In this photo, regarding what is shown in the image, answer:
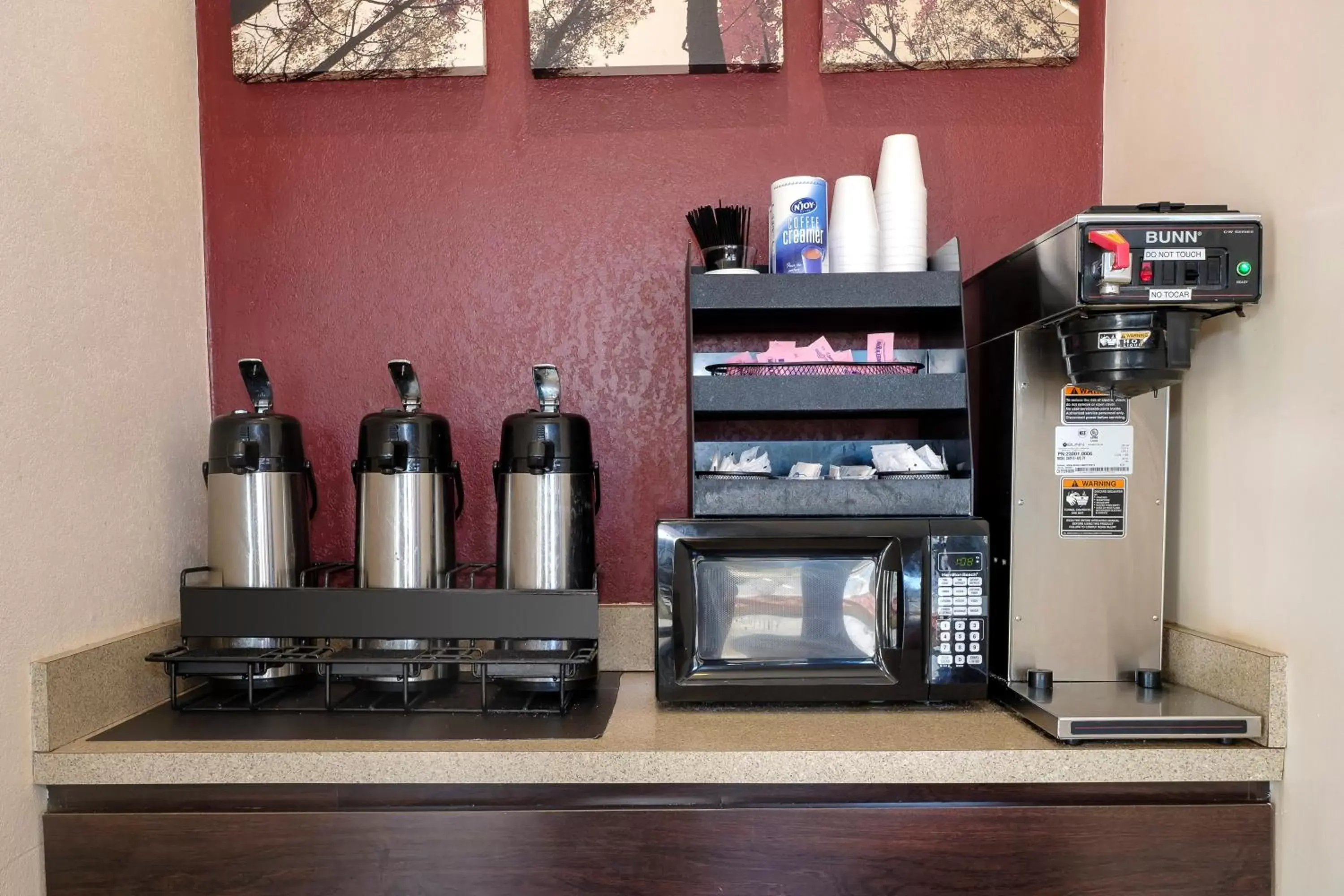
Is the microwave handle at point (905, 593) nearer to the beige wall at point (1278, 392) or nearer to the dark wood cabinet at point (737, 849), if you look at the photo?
the dark wood cabinet at point (737, 849)

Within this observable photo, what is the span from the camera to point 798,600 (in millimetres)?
1357

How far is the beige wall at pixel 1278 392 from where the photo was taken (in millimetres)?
1087

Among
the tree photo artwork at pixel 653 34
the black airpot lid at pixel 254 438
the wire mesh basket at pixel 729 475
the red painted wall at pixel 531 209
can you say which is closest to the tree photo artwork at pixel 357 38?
the red painted wall at pixel 531 209

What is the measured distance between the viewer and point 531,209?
5.58ft

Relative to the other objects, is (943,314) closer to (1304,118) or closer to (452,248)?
(1304,118)

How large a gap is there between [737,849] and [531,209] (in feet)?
4.29

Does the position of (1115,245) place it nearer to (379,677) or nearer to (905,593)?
(905,593)

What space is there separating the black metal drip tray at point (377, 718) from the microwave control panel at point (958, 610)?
1.89 ft

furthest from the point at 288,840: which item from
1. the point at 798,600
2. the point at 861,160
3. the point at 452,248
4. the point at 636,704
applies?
the point at 861,160

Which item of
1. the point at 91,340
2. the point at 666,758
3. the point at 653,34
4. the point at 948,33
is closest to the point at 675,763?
the point at 666,758

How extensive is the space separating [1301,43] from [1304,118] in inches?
4.4

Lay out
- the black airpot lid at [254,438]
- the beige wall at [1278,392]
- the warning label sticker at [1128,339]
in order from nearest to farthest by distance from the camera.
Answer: the beige wall at [1278,392]
the warning label sticker at [1128,339]
the black airpot lid at [254,438]

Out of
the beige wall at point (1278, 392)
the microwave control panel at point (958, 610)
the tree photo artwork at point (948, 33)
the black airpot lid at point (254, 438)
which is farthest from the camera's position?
the tree photo artwork at point (948, 33)

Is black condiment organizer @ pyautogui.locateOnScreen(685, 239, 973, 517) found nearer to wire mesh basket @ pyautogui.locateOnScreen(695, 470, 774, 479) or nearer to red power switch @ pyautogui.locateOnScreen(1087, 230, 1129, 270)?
wire mesh basket @ pyautogui.locateOnScreen(695, 470, 774, 479)
